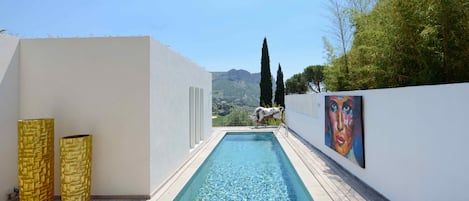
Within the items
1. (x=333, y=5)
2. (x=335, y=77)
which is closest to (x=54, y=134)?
(x=335, y=77)

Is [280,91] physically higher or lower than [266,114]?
higher

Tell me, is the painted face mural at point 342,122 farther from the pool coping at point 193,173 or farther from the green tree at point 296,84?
the green tree at point 296,84

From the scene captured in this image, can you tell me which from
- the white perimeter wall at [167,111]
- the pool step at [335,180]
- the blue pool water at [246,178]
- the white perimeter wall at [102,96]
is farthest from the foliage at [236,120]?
the white perimeter wall at [102,96]

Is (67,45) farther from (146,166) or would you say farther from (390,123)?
(390,123)

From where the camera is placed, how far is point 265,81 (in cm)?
2103

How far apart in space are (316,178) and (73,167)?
5.01 meters

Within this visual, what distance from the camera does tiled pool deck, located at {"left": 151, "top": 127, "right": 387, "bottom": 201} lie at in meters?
4.96

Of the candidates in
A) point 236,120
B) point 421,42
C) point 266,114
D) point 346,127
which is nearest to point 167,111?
point 346,127

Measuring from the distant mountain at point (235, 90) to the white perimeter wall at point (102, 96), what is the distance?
3338 cm

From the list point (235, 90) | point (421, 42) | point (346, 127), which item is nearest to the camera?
point (421, 42)

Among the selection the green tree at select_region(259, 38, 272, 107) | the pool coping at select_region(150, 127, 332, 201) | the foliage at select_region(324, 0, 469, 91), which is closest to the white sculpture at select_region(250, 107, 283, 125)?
the green tree at select_region(259, 38, 272, 107)

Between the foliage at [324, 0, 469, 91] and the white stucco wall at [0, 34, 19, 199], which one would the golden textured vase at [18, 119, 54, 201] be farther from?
the foliage at [324, 0, 469, 91]

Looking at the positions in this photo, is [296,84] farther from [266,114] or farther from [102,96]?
[102,96]

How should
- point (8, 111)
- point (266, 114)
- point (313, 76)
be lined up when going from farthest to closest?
point (313, 76)
point (266, 114)
point (8, 111)
